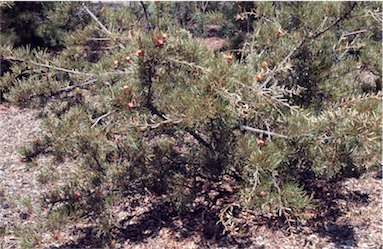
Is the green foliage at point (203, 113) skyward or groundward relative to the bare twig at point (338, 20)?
groundward

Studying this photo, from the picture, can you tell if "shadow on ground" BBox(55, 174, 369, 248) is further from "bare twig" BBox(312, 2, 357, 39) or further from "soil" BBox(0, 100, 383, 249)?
"bare twig" BBox(312, 2, 357, 39)

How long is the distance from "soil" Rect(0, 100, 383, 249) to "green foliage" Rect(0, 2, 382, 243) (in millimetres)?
257

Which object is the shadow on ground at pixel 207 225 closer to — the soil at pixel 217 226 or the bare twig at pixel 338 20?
the soil at pixel 217 226

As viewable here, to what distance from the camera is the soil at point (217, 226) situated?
110 inches

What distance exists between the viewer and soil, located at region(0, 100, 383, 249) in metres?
2.81

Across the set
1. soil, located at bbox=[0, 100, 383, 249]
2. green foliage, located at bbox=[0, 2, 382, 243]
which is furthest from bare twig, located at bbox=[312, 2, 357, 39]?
soil, located at bbox=[0, 100, 383, 249]

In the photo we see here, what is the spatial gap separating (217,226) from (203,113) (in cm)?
122

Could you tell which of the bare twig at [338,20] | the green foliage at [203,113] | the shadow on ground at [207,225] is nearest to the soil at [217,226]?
the shadow on ground at [207,225]

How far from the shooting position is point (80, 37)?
276 cm

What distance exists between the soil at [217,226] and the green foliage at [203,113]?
26cm

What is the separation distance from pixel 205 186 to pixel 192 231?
28cm

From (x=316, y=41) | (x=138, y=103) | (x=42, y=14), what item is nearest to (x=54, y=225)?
(x=138, y=103)

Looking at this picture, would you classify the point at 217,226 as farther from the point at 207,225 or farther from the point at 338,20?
the point at 338,20

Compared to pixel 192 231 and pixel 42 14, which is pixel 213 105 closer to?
pixel 192 231
